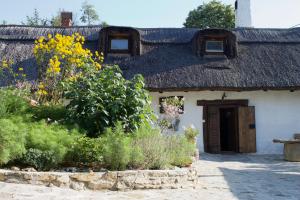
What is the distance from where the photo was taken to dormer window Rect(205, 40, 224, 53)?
44.3 ft

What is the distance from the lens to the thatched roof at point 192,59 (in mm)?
11691

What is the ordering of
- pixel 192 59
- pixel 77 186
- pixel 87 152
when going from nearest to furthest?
pixel 77 186
pixel 87 152
pixel 192 59

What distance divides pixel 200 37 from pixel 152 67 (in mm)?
2300

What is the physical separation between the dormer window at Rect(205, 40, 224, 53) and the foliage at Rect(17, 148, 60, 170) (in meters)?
9.16

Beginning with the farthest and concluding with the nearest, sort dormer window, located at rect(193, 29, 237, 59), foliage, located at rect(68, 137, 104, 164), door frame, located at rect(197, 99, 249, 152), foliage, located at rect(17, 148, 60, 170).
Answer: dormer window, located at rect(193, 29, 237, 59) < door frame, located at rect(197, 99, 249, 152) < foliage, located at rect(68, 137, 104, 164) < foliage, located at rect(17, 148, 60, 170)

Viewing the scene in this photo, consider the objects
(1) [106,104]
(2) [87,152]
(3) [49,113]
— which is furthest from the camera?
(3) [49,113]

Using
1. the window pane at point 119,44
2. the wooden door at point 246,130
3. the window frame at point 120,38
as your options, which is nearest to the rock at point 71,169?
the wooden door at point 246,130

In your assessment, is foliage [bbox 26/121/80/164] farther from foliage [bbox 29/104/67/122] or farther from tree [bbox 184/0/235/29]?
tree [bbox 184/0/235/29]

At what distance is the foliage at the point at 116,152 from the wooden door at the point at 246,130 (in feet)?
23.3

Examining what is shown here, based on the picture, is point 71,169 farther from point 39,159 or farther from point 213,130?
point 213,130

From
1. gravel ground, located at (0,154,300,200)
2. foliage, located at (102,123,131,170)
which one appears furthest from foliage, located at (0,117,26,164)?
foliage, located at (102,123,131,170)

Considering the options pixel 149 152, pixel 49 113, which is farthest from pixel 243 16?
pixel 149 152

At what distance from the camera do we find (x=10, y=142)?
500 centimetres

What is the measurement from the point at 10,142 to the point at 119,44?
345 inches
